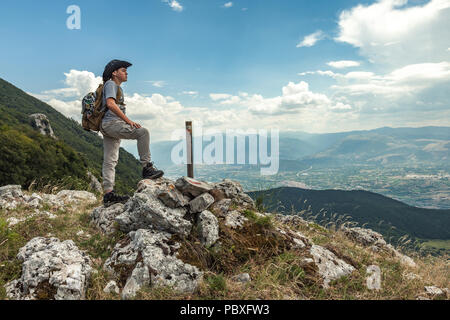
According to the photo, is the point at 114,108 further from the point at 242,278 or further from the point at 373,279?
the point at 373,279

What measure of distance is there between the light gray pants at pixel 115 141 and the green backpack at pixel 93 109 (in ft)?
0.84

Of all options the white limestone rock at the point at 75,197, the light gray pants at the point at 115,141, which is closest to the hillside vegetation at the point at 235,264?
the light gray pants at the point at 115,141

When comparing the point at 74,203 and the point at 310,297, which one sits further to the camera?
→ the point at 74,203

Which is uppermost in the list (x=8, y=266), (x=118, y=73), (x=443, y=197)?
(x=118, y=73)

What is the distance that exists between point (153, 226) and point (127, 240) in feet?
2.01

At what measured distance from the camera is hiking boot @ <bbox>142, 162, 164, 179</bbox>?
7.40 metres

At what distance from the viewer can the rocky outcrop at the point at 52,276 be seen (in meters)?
4.13

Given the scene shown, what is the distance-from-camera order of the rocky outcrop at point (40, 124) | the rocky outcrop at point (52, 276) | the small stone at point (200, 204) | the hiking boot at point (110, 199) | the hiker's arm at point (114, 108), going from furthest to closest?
the rocky outcrop at point (40, 124) < the hiking boot at point (110, 199) < the hiker's arm at point (114, 108) < the small stone at point (200, 204) < the rocky outcrop at point (52, 276)

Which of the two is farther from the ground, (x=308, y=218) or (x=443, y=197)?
(x=308, y=218)

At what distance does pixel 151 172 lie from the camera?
747 cm

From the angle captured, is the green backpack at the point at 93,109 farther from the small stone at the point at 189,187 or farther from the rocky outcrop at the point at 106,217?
the small stone at the point at 189,187
